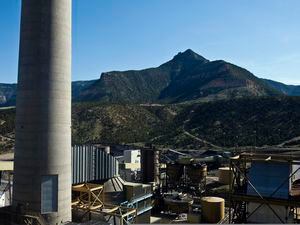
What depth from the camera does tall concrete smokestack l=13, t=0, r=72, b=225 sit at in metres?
22.2

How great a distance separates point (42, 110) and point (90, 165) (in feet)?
35.0

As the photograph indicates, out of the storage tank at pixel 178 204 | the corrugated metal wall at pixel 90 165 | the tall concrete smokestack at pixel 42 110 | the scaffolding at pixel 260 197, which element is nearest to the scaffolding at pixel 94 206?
the corrugated metal wall at pixel 90 165

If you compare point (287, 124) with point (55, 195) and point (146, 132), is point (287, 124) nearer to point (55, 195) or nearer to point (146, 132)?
point (146, 132)

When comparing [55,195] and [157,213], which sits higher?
[55,195]

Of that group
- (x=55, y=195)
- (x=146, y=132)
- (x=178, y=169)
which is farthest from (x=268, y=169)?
(x=146, y=132)

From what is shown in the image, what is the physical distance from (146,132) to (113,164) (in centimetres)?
12200

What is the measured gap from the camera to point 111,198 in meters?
37.6

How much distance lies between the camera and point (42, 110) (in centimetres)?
2220

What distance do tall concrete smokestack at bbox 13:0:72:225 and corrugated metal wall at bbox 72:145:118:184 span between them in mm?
5948

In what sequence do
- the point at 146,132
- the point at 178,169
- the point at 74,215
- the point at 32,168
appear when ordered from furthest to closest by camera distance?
the point at 146,132
the point at 178,169
the point at 74,215
the point at 32,168

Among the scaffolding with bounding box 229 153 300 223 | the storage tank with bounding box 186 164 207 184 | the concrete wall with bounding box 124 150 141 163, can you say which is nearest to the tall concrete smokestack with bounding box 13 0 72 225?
the scaffolding with bounding box 229 153 300 223

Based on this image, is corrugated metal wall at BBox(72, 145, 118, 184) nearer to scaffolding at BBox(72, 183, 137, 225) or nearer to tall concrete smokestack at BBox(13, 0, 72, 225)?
scaffolding at BBox(72, 183, 137, 225)

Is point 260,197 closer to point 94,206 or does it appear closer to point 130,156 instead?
point 94,206

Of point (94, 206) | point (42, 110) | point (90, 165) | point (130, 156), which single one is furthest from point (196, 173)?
point (42, 110)
